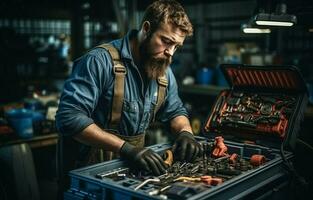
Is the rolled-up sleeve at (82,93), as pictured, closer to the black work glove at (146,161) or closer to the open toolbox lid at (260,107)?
the black work glove at (146,161)

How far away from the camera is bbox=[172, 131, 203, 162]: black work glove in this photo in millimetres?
2021

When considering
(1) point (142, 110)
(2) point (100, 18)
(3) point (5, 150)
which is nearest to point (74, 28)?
(2) point (100, 18)

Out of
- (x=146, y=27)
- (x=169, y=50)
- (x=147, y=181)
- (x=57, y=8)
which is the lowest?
(x=147, y=181)

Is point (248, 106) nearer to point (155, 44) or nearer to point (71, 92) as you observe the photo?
point (155, 44)

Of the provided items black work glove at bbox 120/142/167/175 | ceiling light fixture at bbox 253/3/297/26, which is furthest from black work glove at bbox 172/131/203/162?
ceiling light fixture at bbox 253/3/297/26

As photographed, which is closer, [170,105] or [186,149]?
[186,149]

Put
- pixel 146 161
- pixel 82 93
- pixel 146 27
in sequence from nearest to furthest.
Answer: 1. pixel 146 161
2. pixel 82 93
3. pixel 146 27

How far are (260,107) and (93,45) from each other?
5.32 meters

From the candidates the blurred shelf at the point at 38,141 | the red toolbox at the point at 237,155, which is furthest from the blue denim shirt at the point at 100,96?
the blurred shelf at the point at 38,141

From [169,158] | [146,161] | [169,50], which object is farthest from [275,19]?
[146,161]

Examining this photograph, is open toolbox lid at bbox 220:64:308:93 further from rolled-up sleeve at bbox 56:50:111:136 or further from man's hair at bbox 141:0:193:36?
rolled-up sleeve at bbox 56:50:111:136

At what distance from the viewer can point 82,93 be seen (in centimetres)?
190

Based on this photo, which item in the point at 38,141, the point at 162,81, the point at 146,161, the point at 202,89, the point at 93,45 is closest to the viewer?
the point at 146,161

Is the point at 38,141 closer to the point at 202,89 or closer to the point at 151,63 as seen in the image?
the point at 151,63
